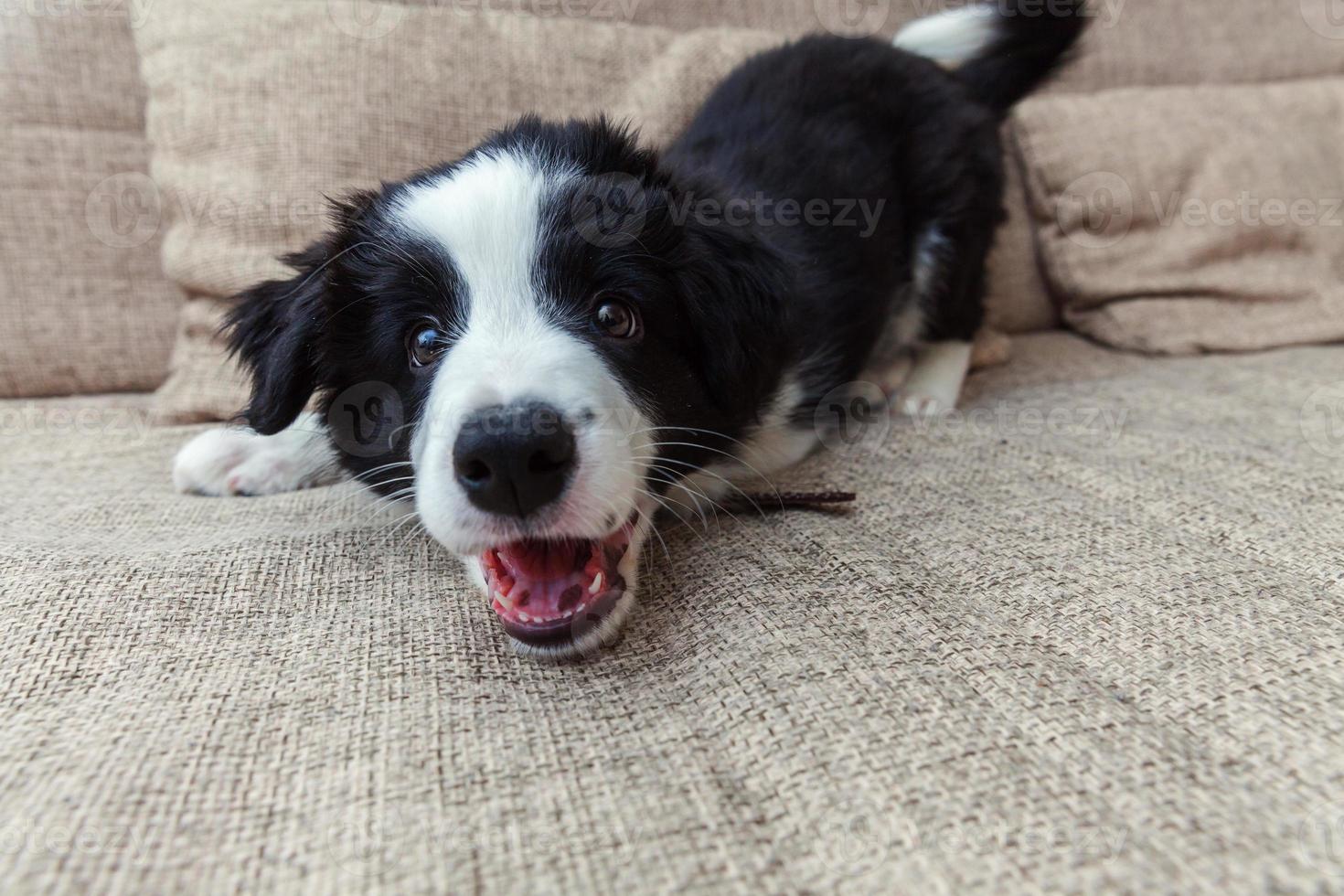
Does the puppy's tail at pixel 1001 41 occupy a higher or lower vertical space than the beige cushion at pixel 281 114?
higher

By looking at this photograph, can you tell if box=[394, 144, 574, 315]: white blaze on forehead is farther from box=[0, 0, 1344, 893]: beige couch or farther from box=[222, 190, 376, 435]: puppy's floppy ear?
box=[0, 0, 1344, 893]: beige couch

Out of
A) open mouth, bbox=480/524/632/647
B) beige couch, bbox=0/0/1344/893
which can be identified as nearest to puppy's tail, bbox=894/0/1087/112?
beige couch, bbox=0/0/1344/893

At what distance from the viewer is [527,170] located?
43.2 inches

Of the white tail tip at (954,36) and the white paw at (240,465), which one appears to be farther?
the white tail tip at (954,36)

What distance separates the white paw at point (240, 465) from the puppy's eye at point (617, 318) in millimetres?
622

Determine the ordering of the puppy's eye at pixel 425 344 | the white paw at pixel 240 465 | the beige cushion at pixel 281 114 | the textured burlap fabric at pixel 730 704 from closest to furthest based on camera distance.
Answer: the textured burlap fabric at pixel 730 704 < the puppy's eye at pixel 425 344 < the white paw at pixel 240 465 < the beige cushion at pixel 281 114

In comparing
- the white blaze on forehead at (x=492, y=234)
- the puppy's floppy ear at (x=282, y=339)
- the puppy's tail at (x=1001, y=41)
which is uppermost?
the puppy's tail at (x=1001, y=41)

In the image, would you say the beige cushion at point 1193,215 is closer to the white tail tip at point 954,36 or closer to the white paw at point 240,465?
the white tail tip at point 954,36

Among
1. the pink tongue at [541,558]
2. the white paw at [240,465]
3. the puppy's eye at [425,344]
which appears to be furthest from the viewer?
the white paw at [240,465]

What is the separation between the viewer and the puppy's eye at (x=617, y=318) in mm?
1076

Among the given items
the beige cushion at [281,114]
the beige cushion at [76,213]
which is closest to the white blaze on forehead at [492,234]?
the beige cushion at [281,114]

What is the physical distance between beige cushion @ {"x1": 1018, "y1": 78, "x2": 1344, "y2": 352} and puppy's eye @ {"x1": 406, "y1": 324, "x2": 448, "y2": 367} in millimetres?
1747

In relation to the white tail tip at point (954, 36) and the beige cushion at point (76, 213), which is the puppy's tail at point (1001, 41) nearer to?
the white tail tip at point (954, 36)

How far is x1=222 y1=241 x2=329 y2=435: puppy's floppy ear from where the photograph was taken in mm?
1118
